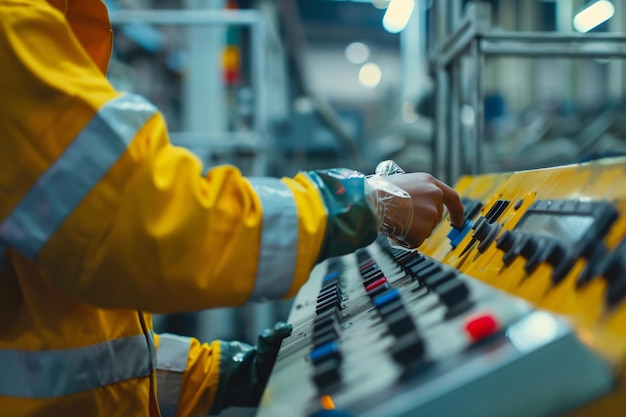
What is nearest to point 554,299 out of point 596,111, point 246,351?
point 246,351

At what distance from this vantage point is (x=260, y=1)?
14.1 feet

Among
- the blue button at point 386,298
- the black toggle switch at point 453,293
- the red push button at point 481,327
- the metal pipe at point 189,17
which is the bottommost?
the blue button at point 386,298

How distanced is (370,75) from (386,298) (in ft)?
37.1

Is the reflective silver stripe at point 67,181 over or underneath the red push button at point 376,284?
over

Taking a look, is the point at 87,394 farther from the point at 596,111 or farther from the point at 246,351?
→ the point at 596,111

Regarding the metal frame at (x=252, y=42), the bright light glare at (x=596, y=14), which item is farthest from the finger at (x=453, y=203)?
the bright light glare at (x=596, y=14)

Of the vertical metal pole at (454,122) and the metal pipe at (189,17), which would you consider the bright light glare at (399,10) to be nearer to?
the metal pipe at (189,17)

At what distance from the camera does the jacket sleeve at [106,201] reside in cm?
58

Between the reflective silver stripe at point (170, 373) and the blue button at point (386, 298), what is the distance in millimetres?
543

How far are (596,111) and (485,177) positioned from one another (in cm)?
577

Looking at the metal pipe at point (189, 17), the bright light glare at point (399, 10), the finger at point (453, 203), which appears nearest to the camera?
the finger at point (453, 203)

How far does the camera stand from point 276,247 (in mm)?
638

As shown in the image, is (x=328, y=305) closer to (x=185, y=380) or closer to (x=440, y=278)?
(x=440, y=278)

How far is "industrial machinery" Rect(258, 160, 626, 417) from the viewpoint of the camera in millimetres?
420
